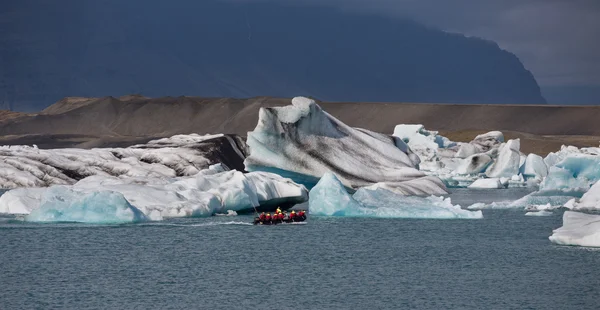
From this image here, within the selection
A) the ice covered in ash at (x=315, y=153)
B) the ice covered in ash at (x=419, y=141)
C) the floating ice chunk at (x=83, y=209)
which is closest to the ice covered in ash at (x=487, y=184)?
the ice covered in ash at (x=419, y=141)

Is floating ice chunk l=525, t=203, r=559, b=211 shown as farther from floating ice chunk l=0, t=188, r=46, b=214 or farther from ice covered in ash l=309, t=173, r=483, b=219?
floating ice chunk l=0, t=188, r=46, b=214

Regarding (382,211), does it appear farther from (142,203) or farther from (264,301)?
(264,301)

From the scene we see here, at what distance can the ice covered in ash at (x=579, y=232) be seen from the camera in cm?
2817

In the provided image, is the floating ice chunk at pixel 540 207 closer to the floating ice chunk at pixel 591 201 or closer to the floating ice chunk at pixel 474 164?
the floating ice chunk at pixel 591 201

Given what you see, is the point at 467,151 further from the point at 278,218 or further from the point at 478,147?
the point at 278,218

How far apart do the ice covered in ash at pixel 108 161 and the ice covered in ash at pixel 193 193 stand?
42.4 feet

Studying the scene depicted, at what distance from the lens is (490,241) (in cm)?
3150

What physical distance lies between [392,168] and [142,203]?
15.8 metres

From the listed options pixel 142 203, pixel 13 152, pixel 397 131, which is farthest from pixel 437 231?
pixel 397 131

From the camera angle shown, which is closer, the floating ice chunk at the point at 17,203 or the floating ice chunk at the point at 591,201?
the floating ice chunk at the point at 17,203

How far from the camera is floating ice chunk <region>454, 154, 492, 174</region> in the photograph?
71500 millimetres

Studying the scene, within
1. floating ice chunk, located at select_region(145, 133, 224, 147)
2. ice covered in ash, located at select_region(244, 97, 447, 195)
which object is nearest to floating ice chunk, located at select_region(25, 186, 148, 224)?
ice covered in ash, located at select_region(244, 97, 447, 195)

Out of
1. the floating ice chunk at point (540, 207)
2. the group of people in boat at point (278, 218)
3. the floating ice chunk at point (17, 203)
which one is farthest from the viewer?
the floating ice chunk at point (540, 207)

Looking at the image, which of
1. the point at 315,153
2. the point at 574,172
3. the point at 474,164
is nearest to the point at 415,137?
the point at 474,164
